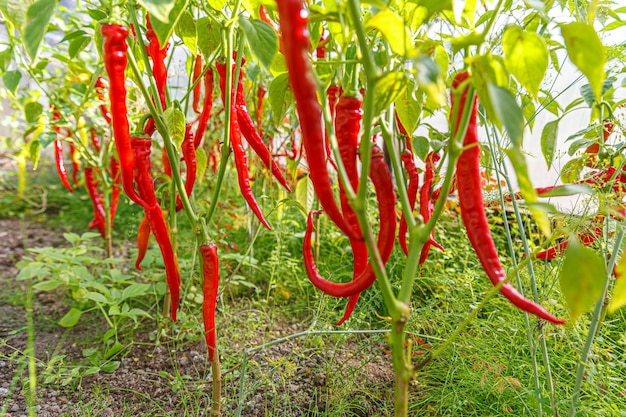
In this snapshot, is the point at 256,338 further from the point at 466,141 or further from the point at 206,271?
the point at 466,141

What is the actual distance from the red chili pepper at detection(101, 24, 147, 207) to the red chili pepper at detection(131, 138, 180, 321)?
39 mm

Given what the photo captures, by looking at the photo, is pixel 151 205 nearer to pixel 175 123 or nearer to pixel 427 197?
pixel 175 123

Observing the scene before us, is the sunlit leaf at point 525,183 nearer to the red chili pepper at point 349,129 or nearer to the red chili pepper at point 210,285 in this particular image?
the red chili pepper at point 349,129

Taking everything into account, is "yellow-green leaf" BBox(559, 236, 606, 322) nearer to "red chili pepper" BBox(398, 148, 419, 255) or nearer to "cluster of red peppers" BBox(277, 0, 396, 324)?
"cluster of red peppers" BBox(277, 0, 396, 324)

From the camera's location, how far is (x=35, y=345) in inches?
59.8

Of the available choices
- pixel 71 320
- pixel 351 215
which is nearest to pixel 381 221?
pixel 351 215

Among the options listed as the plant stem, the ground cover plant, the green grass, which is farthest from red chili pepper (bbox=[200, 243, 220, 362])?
the plant stem

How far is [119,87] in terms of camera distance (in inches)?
32.4

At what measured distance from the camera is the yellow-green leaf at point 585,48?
→ 51cm

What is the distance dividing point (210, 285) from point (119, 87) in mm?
426

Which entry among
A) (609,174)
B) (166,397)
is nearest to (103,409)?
(166,397)

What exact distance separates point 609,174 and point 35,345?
161cm

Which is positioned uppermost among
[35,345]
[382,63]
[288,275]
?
[382,63]

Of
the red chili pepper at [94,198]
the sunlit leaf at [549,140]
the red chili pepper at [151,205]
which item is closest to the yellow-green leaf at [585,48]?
the sunlit leaf at [549,140]
